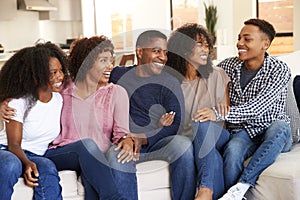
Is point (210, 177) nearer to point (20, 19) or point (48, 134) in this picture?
point (48, 134)

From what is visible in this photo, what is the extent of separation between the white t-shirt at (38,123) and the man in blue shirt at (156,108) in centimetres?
42

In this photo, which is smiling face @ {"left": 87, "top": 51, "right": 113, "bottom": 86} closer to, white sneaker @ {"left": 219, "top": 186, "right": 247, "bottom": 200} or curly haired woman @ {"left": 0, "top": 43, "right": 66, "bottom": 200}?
curly haired woman @ {"left": 0, "top": 43, "right": 66, "bottom": 200}

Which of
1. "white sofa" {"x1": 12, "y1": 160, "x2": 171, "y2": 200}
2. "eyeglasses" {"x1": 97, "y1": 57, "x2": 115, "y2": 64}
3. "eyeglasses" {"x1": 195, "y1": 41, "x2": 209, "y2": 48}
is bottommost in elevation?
"white sofa" {"x1": 12, "y1": 160, "x2": 171, "y2": 200}

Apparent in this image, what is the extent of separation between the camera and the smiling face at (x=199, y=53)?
274cm

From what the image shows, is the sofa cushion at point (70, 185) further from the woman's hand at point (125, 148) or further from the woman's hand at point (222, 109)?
the woman's hand at point (222, 109)

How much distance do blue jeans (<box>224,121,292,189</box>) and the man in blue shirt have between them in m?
0.21

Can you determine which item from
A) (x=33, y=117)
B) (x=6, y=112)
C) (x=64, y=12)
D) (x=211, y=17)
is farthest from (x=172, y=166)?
(x=64, y=12)

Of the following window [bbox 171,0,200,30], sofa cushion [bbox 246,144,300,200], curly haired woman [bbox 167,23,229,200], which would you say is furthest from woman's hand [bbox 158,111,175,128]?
window [bbox 171,0,200,30]

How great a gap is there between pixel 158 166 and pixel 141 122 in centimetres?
32

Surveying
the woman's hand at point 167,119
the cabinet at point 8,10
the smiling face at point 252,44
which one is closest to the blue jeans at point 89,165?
the woman's hand at point 167,119

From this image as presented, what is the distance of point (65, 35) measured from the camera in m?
7.68

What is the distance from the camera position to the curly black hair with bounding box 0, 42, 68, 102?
92.0 inches

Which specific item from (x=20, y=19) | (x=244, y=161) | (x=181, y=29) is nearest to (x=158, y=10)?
(x=20, y=19)

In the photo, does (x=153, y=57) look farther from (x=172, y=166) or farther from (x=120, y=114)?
(x=172, y=166)
